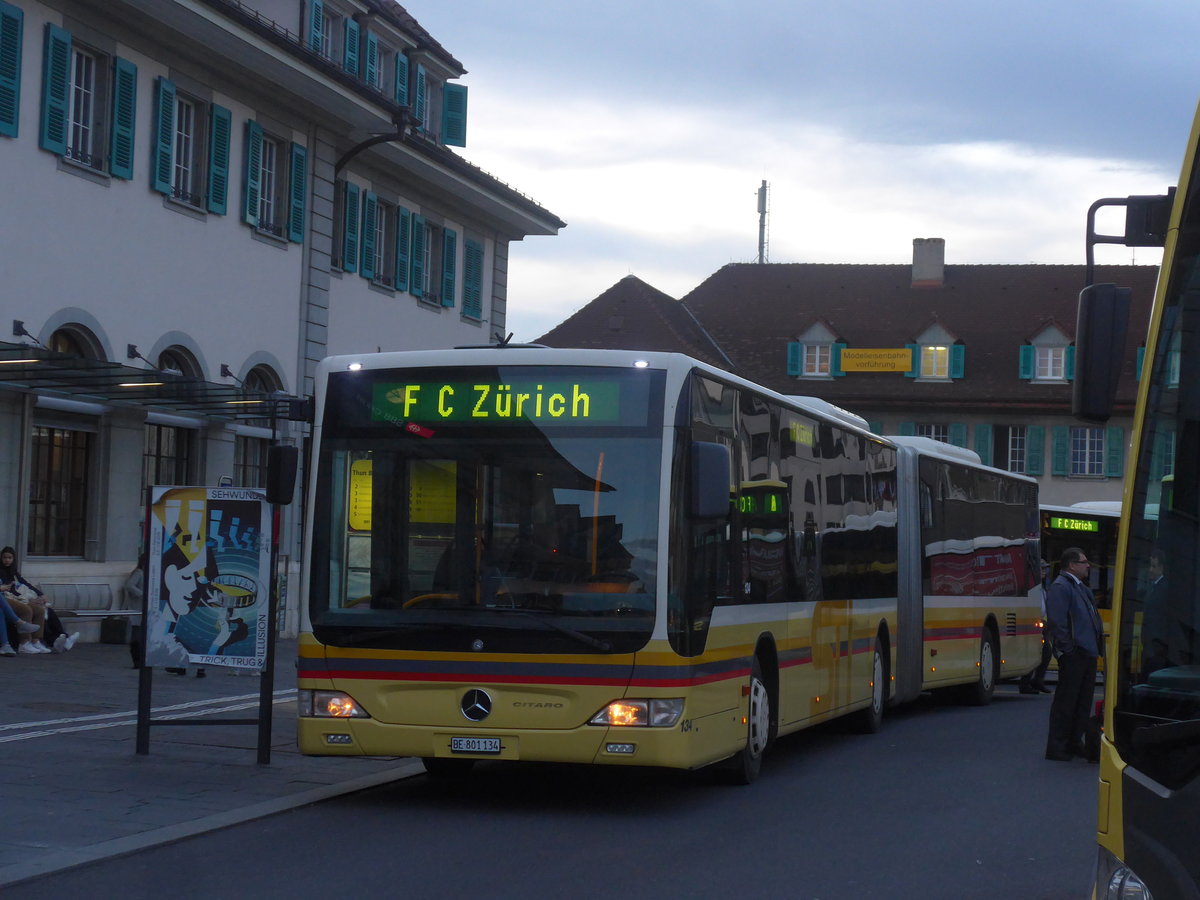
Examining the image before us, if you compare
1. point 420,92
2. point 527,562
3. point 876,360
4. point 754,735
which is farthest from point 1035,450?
point 527,562

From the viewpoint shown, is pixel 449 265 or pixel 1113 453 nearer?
pixel 449 265

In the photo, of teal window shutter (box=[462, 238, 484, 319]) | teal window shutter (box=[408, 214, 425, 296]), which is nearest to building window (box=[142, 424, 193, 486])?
teal window shutter (box=[408, 214, 425, 296])

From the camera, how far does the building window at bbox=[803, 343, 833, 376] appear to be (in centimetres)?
6638

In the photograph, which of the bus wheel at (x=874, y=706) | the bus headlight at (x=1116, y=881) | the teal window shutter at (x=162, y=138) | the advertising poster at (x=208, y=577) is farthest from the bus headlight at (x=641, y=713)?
the teal window shutter at (x=162, y=138)

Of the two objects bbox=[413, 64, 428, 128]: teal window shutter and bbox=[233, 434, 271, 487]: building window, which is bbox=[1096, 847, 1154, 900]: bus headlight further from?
bbox=[413, 64, 428, 128]: teal window shutter

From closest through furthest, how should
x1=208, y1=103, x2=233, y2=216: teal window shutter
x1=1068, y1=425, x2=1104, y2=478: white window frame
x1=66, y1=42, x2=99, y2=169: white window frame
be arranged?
x1=66, y1=42, x2=99, y2=169: white window frame → x1=208, y1=103, x2=233, y2=216: teal window shutter → x1=1068, y1=425, x2=1104, y2=478: white window frame

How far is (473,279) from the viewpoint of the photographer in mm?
35594

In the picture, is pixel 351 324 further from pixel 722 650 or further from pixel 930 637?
pixel 722 650

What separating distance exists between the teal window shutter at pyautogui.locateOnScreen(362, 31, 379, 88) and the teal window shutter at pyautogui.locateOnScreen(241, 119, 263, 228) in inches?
185

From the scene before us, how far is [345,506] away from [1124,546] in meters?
6.96

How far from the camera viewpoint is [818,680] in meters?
14.2

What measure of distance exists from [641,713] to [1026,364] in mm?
55729

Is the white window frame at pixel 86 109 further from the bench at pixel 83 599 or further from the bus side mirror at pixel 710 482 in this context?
the bus side mirror at pixel 710 482

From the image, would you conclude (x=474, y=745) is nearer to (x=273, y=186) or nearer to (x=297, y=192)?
(x=273, y=186)
